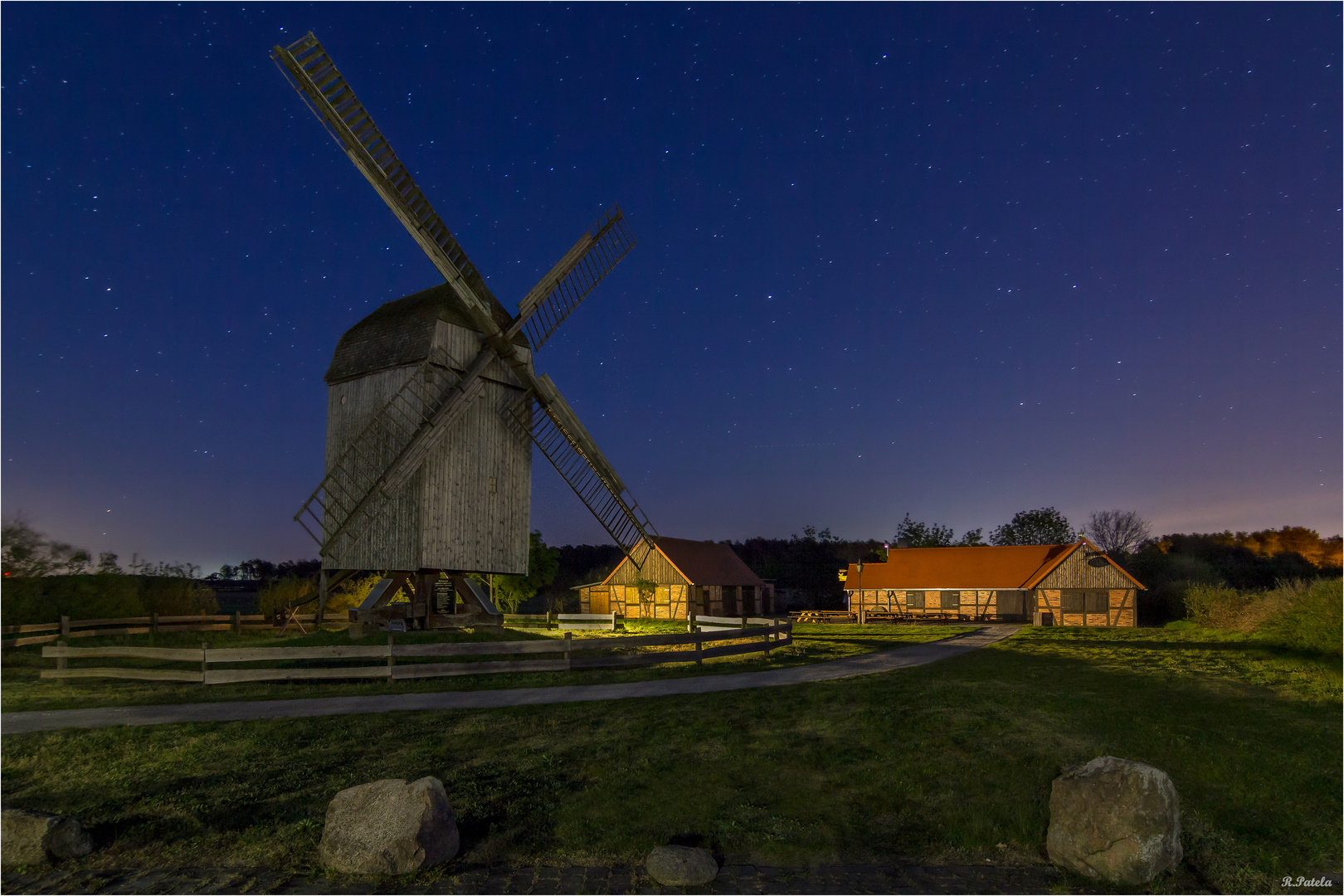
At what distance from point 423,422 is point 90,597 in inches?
582

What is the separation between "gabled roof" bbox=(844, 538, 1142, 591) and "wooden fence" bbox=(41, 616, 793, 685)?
111 feet

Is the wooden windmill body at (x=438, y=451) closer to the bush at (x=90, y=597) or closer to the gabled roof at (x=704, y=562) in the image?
the bush at (x=90, y=597)

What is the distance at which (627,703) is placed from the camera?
44.5 ft

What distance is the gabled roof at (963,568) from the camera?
4691 cm

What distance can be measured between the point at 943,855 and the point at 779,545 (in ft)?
329

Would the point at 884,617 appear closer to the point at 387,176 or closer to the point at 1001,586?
the point at 1001,586

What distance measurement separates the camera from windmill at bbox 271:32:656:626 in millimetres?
20375

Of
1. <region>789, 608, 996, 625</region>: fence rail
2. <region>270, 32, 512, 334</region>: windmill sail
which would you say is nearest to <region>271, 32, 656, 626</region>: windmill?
<region>270, 32, 512, 334</region>: windmill sail

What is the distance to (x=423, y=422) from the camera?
67.0 feet

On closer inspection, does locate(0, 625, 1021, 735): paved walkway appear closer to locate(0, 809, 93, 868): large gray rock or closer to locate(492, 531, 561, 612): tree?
locate(0, 809, 93, 868): large gray rock

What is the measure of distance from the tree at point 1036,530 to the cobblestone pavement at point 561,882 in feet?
242

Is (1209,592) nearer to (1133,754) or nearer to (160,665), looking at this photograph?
(1133,754)

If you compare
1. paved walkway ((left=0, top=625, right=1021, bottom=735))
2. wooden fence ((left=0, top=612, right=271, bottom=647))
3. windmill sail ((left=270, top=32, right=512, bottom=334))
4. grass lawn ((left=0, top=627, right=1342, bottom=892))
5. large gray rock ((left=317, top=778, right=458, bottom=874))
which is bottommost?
wooden fence ((left=0, top=612, right=271, bottom=647))

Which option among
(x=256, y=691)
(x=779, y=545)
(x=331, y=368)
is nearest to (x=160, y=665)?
(x=256, y=691)
